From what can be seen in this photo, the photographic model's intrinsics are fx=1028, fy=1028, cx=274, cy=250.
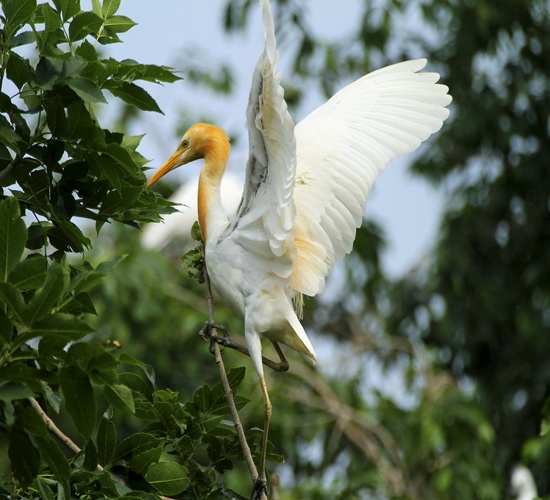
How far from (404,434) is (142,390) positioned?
490 cm

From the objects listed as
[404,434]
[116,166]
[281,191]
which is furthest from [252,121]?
[404,434]

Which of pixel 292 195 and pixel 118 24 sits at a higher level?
pixel 118 24

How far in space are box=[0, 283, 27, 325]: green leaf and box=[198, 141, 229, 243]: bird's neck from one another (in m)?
1.58

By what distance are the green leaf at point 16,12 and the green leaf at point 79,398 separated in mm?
744

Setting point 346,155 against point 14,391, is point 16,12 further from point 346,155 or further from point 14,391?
point 346,155

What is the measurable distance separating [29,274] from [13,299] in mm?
95

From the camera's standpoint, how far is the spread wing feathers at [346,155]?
9.95 feet

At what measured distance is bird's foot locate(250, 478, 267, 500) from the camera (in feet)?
8.46

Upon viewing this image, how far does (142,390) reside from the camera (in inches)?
89.7

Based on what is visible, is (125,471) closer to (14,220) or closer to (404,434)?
(14,220)

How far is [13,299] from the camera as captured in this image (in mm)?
1520

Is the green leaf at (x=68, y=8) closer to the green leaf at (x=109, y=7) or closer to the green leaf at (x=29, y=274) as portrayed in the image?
the green leaf at (x=109, y=7)

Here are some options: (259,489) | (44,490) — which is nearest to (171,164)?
(259,489)

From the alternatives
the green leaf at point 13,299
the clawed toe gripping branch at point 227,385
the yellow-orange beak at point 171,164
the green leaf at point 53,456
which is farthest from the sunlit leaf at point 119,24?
the yellow-orange beak at point 171,164
